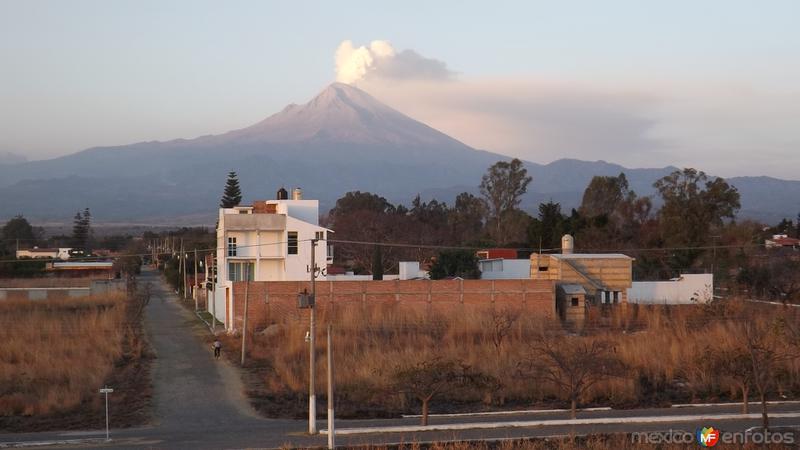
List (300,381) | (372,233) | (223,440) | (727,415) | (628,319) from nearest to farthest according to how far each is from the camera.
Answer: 1. (223,440)
2. (727,415)
3. (300,381)
4. (628,319)
5. (372,233)

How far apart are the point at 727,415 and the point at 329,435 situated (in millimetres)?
8655

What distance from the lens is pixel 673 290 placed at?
4156 cm

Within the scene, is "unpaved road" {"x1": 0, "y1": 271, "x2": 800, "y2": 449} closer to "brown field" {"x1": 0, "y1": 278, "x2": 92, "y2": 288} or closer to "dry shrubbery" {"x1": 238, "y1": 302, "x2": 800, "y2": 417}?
"dry shrubbery" {"x1": 238, "y1": 302, "x2": 800, "y2": 417}

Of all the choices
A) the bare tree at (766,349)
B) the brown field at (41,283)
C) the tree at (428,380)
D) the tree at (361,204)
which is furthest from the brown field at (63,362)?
the tree at (361,204)

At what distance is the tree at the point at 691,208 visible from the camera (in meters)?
56.7

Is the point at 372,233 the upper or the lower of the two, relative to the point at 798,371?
upper

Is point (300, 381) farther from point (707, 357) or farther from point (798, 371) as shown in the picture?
point (798, 371)

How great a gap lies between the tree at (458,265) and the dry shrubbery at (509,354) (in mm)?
10648

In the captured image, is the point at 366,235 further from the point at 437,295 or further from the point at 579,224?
the point at 437,295

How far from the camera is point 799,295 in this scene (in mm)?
40969

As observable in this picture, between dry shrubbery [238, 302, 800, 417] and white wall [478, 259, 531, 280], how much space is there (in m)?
11.2

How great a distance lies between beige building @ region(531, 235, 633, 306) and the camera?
38125 mm

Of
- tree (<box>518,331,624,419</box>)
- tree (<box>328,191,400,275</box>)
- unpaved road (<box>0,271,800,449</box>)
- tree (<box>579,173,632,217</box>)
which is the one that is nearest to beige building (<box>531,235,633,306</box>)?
tree (<box>518,331,624,419</box>)

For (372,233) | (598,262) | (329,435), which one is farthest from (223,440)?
(372,233)
